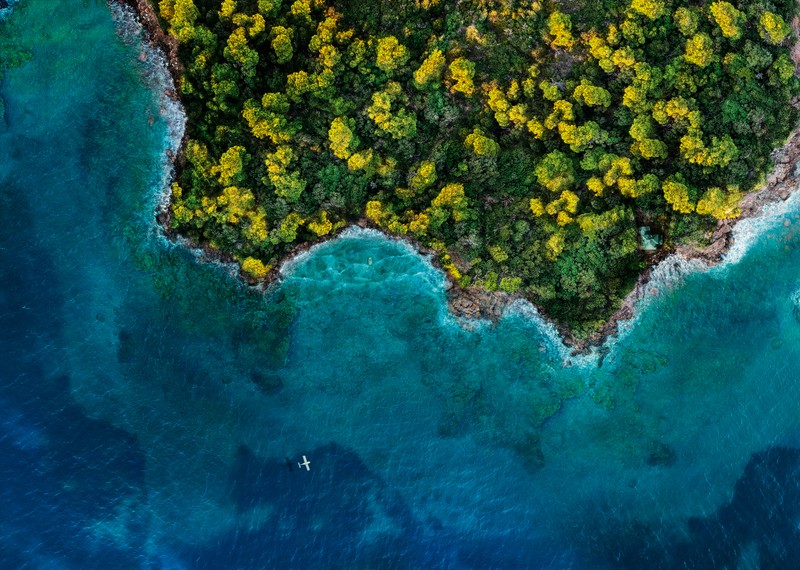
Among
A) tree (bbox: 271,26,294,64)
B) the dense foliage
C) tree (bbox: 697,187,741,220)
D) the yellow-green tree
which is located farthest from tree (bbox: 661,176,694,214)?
the yellow-green tree

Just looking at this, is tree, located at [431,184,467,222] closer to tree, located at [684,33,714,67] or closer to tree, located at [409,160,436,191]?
tree, located at [409,160,436,191]

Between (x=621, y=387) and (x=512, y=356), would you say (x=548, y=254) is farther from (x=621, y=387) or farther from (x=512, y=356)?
(x=621, y=387)

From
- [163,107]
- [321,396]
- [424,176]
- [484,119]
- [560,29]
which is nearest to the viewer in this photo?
[560,29]

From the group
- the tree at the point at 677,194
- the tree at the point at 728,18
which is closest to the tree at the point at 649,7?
the tree at the point at 728,18

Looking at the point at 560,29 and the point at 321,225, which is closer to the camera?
the point at 560,29

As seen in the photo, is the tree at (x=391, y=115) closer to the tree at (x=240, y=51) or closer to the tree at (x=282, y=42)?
the tree at (x=282, y=42)

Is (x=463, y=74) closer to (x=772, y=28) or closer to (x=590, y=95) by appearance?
(x=590, y=95)

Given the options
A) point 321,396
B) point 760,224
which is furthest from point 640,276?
point 321,396
